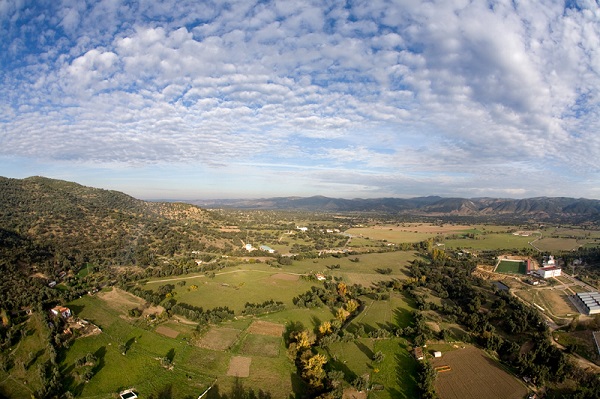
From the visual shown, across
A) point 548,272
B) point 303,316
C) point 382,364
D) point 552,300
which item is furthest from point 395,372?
point 548,272

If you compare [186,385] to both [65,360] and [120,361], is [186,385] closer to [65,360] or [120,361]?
[120,361]

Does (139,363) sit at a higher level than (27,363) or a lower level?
lower

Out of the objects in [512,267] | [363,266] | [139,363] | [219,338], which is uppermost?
[512,267]

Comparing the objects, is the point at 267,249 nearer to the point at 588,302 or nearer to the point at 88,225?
the point at 88,225

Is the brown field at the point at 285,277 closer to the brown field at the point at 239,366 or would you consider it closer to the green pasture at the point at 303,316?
the green pasture at the point at 303,316

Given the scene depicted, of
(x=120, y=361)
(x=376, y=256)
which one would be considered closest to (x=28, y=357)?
(x=120, y=361)
